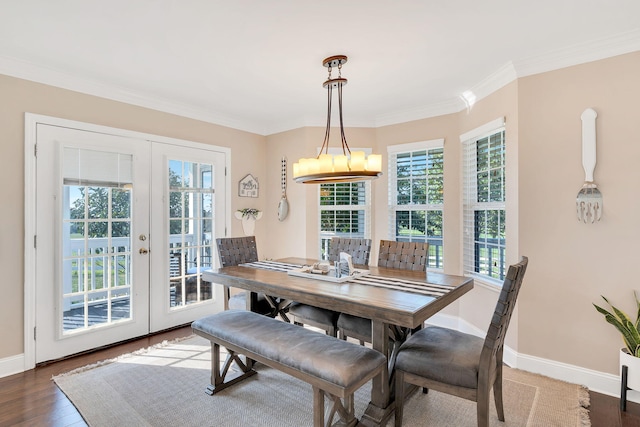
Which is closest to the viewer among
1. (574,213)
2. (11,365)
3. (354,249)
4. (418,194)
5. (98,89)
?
(574,213)

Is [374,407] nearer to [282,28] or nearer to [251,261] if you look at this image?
[251,261]

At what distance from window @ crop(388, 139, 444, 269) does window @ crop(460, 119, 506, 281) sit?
337 mm

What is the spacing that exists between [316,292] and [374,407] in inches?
31.9

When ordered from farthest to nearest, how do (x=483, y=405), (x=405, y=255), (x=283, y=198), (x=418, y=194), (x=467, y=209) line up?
(x=283, y=198), (x=418, y=194), (x=467, y=209), (x=405, y=255), (x=483, y=405)

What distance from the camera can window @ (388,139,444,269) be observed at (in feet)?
13.2

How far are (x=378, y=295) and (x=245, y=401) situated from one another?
4.20ft

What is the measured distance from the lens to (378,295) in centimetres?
212

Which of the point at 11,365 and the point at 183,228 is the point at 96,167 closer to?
the point at 183,228

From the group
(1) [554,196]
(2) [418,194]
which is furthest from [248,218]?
(1) [554,196]

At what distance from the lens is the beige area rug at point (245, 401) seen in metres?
2.18

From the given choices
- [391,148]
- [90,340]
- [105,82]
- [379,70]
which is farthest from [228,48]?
[90,340]

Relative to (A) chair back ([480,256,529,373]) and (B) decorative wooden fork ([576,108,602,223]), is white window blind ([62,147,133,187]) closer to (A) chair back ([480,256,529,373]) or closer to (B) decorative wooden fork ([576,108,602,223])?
(A) chair back ([480,256,529,373])

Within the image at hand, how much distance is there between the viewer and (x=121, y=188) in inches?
136

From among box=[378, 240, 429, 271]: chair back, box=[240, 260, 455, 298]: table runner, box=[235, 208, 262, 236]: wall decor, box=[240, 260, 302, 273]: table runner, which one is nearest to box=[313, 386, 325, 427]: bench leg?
box=[240, 260, 455, 298]: table runner
